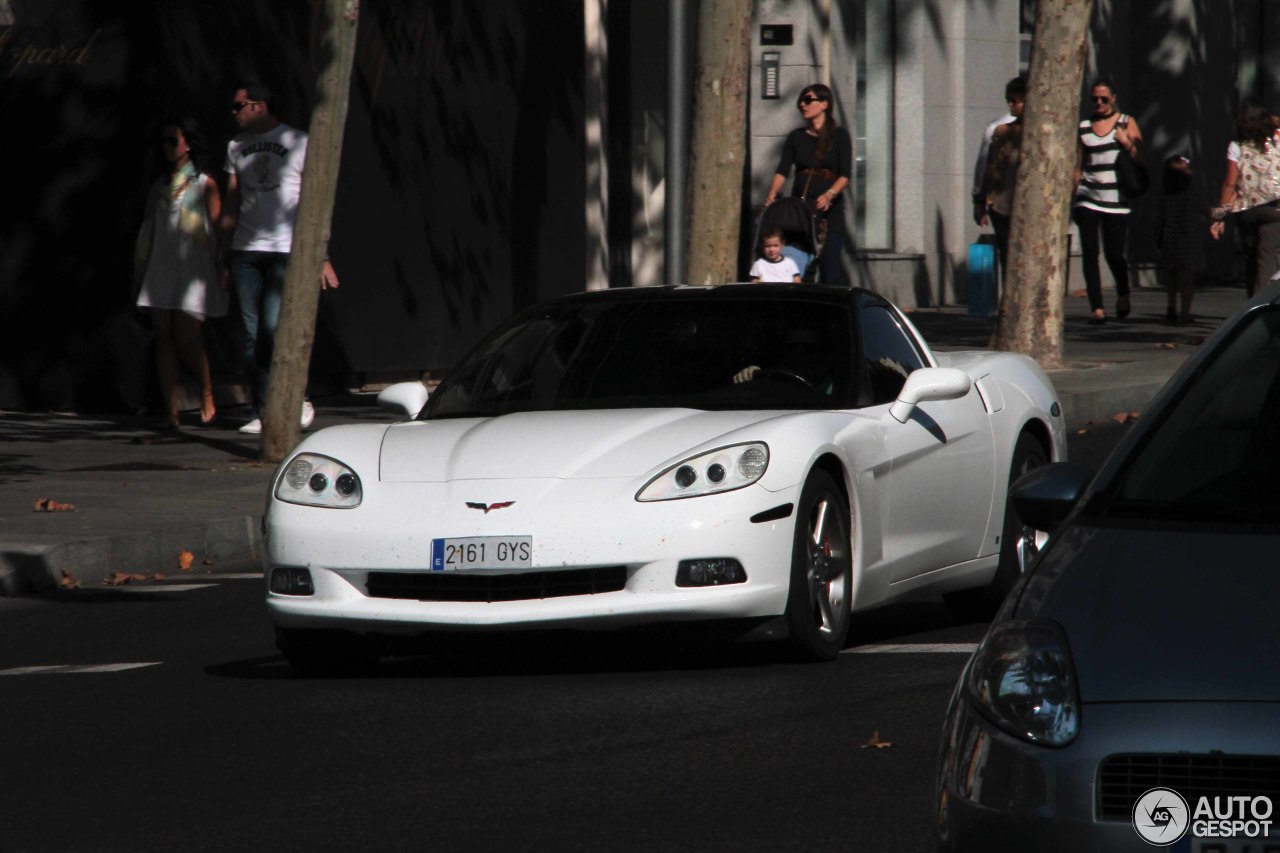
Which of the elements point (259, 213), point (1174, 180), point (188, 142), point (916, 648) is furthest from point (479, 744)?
point (1174, 180)

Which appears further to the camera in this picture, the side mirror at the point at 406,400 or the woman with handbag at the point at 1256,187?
the woman with handbag at the point at 1256,187

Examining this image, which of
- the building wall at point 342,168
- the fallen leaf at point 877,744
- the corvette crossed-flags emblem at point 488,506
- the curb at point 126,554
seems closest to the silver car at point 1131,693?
the fallen leaf at point 877,744

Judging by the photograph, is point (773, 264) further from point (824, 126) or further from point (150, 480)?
point (150, 480)

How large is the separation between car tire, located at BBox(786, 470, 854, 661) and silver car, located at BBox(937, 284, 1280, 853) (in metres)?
3.15

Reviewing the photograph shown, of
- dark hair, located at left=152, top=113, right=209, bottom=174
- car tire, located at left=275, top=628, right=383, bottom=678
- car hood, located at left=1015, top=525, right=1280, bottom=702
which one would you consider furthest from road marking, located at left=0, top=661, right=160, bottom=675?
dark hair, located at left=152, top=113, right=209, bottom=174

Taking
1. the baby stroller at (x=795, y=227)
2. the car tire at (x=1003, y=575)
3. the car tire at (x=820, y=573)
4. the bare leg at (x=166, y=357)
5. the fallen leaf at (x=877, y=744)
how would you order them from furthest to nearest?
the baby stroller at (x=795, y=227) < the bare leg at (x=166, y=357) < the car tire at (x=1003, y=575) < the car tire at (x=820, y=573) < the fallen leaf at (x=877, y=744)

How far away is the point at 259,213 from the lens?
588 inches

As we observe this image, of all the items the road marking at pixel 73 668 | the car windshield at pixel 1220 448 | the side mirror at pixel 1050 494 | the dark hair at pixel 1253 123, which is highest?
the dark hair at pixel 1253 123

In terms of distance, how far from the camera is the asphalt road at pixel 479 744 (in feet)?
18.3

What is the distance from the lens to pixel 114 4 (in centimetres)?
1644

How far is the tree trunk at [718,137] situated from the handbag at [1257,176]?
17.3 ft

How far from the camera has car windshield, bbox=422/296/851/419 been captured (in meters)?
8.41

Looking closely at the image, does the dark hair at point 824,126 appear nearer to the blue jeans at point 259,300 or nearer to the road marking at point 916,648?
the blue jeans at point 259,300

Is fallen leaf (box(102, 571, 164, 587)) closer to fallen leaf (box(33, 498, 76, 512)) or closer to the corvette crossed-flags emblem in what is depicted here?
fallen leaf (box(33, 498, 76, 512))
